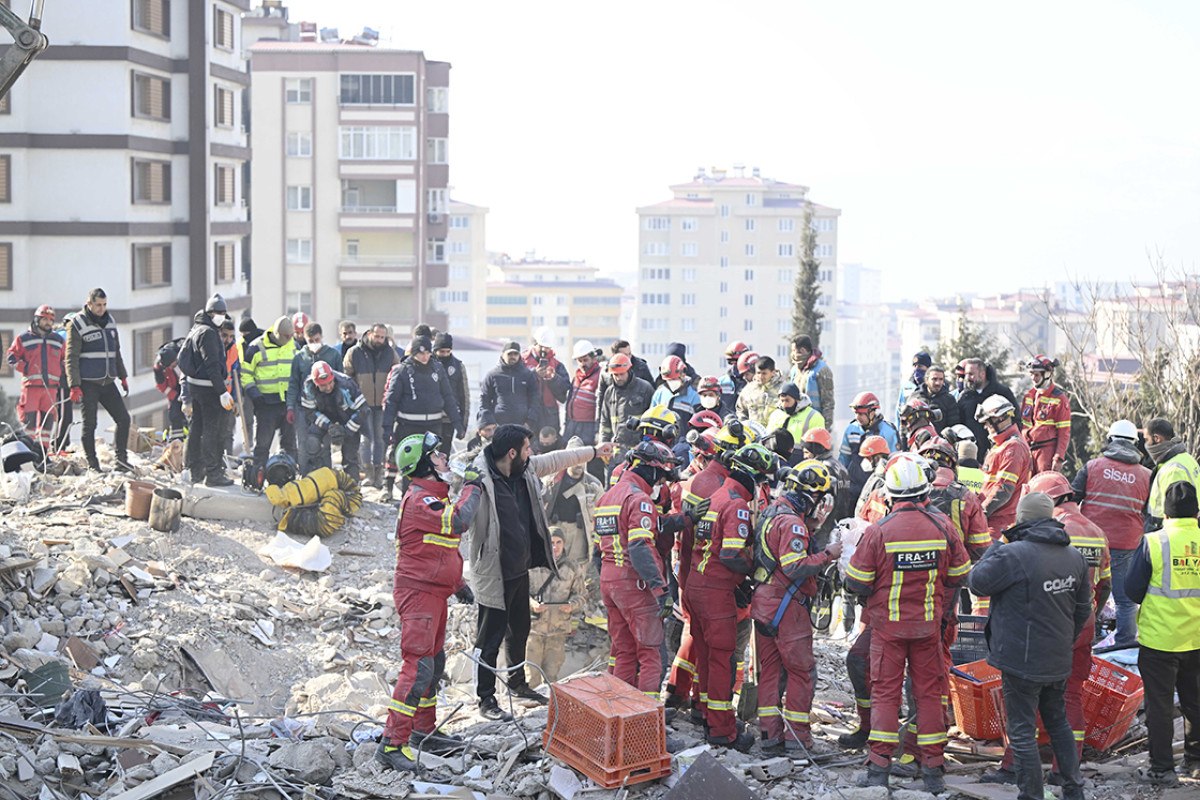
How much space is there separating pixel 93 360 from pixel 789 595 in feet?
32.7

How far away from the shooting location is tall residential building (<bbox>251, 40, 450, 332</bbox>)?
60.4m

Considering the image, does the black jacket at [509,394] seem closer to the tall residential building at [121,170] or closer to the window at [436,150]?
the tall residential building at [121,170]

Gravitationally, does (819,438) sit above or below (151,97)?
below

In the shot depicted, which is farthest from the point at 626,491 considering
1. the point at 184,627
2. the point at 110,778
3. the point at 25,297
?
the point at 25,297

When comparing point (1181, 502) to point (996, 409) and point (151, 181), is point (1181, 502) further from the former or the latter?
point (151, 181)

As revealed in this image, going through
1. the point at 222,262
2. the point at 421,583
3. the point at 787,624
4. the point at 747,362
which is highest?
the point at 222,262

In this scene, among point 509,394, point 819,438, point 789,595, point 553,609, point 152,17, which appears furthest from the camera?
point 152,17

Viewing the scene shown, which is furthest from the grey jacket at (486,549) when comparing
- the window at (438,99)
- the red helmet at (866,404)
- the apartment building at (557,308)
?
the apartment building at (557,308)

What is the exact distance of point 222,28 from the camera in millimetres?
39719

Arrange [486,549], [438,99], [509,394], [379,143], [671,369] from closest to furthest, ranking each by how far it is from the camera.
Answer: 1. [486,549]
2. [671,369]
3. [509,394]
4. [379,143]
5. [438,99]

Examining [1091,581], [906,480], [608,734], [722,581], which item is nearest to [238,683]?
[722,581]

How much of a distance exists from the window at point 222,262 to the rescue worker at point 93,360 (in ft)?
83.8

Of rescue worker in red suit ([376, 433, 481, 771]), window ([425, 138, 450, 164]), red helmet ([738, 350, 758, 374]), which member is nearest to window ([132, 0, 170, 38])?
window ([425, 138, 450, 164])

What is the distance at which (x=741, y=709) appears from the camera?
955cm
